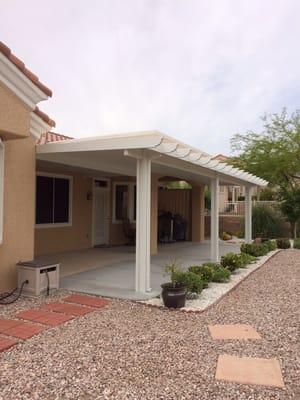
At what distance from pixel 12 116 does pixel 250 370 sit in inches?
213

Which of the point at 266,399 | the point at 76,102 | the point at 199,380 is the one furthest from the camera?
the point at 76,102

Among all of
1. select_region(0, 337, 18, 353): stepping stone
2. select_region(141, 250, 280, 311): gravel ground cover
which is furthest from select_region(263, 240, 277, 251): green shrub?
select_region(0, 337, 18, 353): stepping stone

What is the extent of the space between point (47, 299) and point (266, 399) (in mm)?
4611

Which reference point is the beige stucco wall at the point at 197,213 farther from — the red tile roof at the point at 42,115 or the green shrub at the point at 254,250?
the red tile roof at the point at 42,115

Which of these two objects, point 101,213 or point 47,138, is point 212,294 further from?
point 101,213

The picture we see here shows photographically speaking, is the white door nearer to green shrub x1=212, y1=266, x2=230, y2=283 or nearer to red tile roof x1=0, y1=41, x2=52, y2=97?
green shrub x1=212, y1=266, x2=230, y2=283

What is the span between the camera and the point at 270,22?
33.7 feet

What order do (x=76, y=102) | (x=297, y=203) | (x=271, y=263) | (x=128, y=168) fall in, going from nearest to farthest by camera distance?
(x=128, y=168)
(x=271, y=263)
(x=76, y=102)
(x=297, y=203)

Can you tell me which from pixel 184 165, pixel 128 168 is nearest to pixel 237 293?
pixel 184 165

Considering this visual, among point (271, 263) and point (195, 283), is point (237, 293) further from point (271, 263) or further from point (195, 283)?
point (271, 263)

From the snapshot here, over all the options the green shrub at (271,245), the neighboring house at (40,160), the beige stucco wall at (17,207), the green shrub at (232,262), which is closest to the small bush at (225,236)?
the green shrub at (271,245)

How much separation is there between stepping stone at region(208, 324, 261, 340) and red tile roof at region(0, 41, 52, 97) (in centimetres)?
514

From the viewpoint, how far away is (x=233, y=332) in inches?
225

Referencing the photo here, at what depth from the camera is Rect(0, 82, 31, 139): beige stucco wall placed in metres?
6.73
